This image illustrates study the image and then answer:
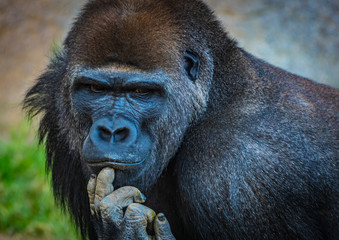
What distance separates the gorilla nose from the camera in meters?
3.74

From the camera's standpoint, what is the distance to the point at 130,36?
4125mm

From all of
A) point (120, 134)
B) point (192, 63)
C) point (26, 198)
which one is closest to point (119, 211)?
point (120, 134)

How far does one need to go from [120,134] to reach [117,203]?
1.62ft

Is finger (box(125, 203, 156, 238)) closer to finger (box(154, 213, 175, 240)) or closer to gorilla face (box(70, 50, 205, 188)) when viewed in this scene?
finger (box(154, 213, 175, 240))

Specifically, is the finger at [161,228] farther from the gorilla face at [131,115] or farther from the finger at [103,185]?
the finger at [103,185]

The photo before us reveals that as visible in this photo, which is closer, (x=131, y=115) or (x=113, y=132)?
(x=113, y=132)

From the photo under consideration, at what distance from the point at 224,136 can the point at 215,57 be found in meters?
0.69

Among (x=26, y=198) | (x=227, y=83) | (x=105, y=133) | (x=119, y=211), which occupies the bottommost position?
(x=26, y=198)

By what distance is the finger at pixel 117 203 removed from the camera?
12.6 feet

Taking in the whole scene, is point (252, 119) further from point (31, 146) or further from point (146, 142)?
point (31, 146)

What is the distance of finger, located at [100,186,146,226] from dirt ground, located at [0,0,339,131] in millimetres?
6100

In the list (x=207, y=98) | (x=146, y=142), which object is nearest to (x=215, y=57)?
(x=207, y=98)

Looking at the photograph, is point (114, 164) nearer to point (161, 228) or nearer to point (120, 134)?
point (120, 134)

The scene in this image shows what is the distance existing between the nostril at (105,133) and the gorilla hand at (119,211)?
0.22 meters
